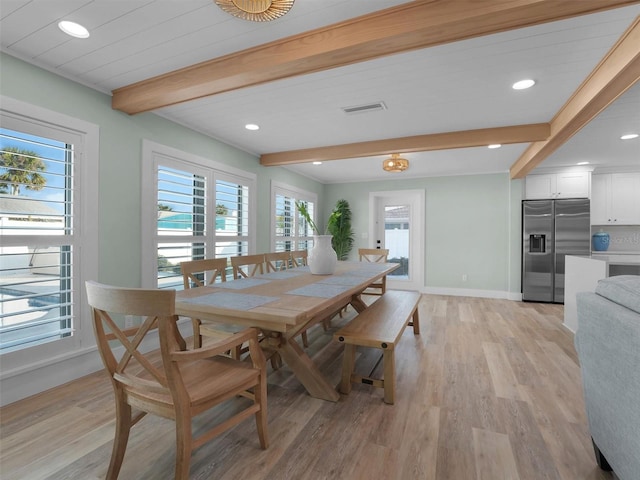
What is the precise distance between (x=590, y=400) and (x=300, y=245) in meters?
4.74

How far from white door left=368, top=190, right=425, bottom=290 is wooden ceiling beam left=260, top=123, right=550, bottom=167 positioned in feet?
8.18

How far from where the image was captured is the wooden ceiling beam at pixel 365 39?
1.39 m

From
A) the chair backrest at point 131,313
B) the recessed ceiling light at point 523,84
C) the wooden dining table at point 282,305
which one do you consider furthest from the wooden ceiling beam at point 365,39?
the chair backrest at point 131,313

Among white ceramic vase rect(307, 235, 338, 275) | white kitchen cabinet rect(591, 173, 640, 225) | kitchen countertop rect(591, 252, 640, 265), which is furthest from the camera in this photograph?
white kitchen cabinet rect(591, 173, 640, 225)

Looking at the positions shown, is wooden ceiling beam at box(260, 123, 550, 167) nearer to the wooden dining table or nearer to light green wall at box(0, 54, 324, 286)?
light green wall at box(0, 54, 324, 286)

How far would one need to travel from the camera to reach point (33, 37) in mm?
1859

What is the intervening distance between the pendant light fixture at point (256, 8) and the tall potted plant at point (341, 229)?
4.90 m

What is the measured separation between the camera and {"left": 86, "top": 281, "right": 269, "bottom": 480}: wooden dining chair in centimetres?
106

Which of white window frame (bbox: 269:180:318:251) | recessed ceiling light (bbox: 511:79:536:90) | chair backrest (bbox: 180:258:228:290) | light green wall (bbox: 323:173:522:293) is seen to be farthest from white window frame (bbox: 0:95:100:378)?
light green wall (bbox: 323:173:522:293)

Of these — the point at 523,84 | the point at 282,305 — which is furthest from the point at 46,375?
the point at 523,84

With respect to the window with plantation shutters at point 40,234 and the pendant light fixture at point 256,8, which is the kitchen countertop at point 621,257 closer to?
the pendant light fixture at point 256,8

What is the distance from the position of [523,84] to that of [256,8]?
2.07 m

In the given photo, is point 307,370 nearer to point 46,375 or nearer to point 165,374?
point 165,374

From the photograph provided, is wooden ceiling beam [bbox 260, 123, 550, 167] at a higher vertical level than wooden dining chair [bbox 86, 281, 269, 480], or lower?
higher
